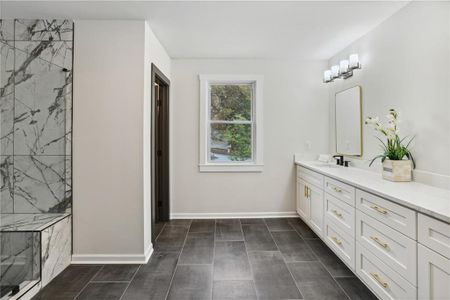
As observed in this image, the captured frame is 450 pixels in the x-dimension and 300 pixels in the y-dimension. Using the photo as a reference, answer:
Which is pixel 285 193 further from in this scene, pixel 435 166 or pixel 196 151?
pixel 435 166

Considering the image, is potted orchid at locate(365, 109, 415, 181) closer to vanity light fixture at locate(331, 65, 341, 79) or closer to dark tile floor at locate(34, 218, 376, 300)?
dark tile floor at locate(34, 218, 376, 300)

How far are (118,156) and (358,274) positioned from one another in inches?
95.7

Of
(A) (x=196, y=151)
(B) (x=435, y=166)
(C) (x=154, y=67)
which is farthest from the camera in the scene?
(A) (x=196, y=151)

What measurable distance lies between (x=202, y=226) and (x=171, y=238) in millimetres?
529

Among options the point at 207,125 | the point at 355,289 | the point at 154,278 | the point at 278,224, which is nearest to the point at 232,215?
the point at 278,224

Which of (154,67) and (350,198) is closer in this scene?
(350,198)

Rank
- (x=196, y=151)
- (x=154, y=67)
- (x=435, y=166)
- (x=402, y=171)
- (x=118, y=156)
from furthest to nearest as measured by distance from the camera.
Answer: (x=196, y=151) < (x=154, y=67) < (x=118, y=156) < (x=402, y=171) < (x=435, y=166)

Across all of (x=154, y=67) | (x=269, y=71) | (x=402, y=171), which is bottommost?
(x=402, y=171)

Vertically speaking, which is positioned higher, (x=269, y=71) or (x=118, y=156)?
(x=269, y=71)

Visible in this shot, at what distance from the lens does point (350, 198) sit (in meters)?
2.28

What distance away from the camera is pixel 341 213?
2461mm

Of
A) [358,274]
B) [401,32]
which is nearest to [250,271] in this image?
[358,274]

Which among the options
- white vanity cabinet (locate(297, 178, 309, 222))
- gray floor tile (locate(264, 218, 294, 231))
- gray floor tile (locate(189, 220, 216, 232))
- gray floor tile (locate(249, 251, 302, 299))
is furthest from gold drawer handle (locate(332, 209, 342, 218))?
gray floor tile (locate(189, 220, 216, 232))

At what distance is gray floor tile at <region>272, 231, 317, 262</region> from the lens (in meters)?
2.68
